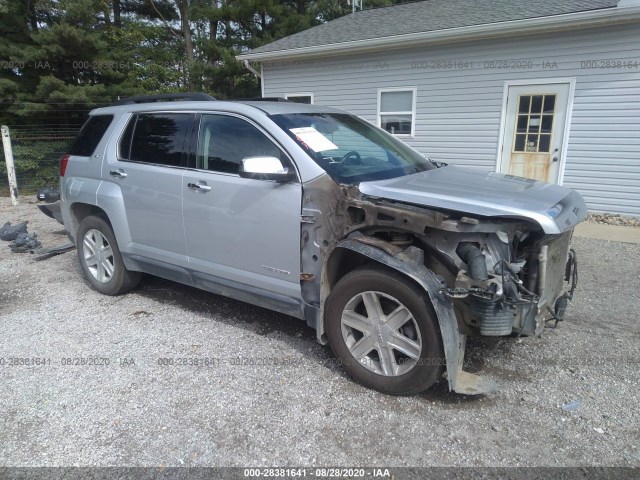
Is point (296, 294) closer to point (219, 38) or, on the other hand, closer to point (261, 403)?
point (261, 403)

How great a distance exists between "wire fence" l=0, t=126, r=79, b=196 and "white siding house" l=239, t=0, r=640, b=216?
7.24m

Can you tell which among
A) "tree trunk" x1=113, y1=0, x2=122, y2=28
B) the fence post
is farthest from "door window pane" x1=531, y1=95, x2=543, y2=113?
"tree trunk" x1=113, y1=0, x2=122, y2=28

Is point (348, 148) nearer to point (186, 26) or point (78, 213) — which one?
point (78, 213)

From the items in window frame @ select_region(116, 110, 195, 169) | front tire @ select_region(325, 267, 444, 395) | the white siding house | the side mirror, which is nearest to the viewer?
front tire @ select_region(325, 267, 444, 395)

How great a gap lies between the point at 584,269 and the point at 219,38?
1896 cm

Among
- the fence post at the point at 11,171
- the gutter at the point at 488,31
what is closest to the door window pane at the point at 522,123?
the gutter at the point at 488,31

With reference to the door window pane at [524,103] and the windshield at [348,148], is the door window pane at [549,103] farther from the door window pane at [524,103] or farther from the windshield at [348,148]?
the windshield at [348,148]

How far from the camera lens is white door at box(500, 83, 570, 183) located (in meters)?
8.29

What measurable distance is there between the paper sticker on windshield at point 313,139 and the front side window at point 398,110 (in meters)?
7.38

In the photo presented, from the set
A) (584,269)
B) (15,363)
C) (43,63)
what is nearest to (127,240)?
(15,363)

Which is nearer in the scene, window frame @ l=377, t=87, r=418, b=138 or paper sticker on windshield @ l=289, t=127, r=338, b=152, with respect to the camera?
paper sticker on windshield @ l=289, t=127, r=338, b=152

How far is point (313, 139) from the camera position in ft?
10.7

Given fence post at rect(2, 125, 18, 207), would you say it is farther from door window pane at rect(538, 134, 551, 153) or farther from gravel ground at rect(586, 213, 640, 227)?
gravel ground at rect(586, 213, 640, 227)

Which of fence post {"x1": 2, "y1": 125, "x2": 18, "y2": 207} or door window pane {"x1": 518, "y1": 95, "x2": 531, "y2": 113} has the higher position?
door window pane {"x1": 518, "y1": 95, "x2": 531, "y2": 113}
